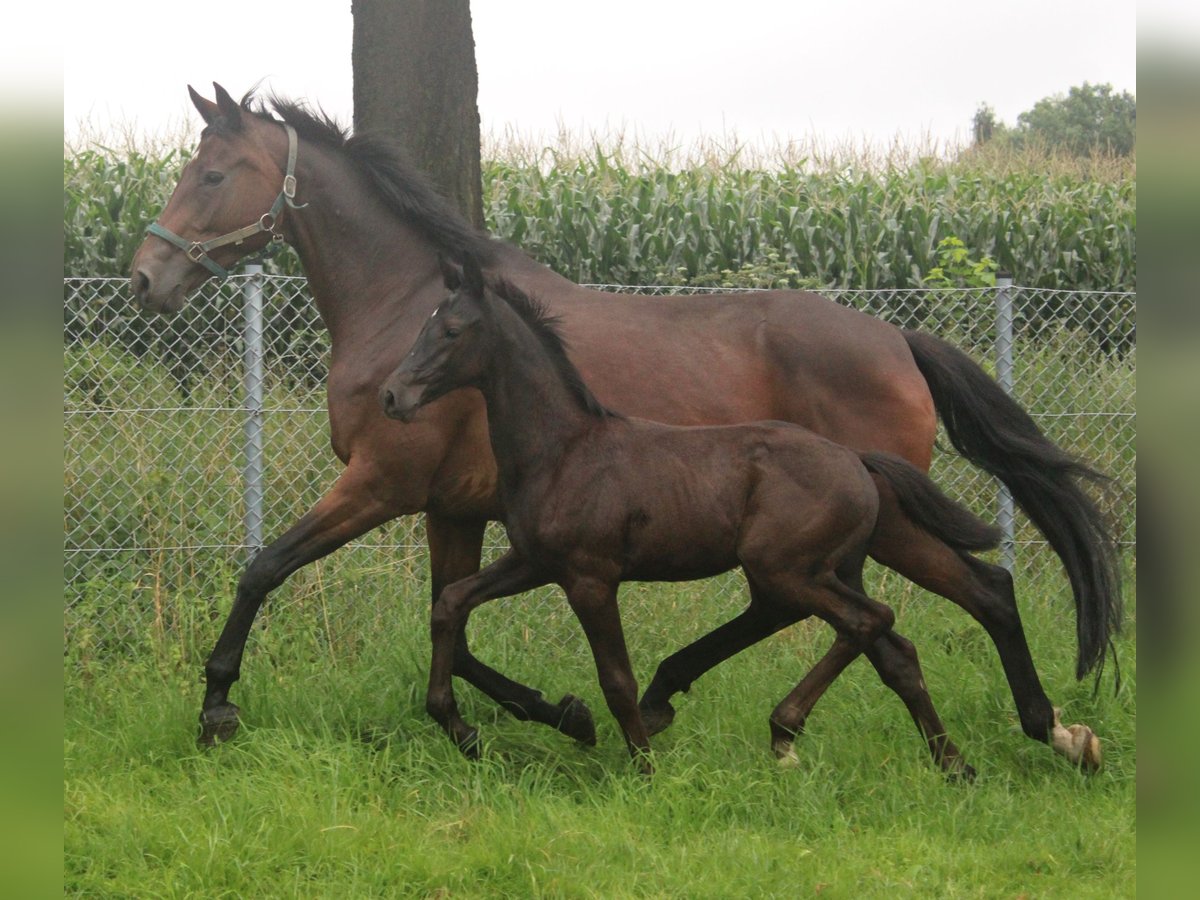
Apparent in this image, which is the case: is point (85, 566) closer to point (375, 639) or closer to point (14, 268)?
point (375, 639)

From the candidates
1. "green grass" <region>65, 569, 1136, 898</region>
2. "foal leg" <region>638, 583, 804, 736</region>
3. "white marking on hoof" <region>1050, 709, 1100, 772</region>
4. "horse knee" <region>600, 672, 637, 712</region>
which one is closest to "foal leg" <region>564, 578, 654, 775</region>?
"horse knee" <region>600, 672, 637, 712</region>

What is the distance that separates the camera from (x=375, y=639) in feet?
19.9

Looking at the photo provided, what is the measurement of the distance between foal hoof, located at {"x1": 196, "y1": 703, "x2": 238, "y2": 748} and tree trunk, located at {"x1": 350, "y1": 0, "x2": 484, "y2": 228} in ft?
10.5

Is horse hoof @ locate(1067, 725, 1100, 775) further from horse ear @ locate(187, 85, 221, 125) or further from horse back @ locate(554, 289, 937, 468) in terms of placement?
horse ear @ locate(187, 85, 221, 125)

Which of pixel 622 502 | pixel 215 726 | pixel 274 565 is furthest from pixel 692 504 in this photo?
pixel 215 726

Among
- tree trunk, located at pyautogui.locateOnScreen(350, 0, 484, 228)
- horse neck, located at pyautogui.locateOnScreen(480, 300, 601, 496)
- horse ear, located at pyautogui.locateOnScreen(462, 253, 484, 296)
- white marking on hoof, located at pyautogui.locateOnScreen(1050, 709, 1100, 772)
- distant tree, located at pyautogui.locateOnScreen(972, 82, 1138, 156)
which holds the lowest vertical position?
white marking on hoof, located at pyautogui.locateOnScreen(1050, 709, 1100, 772)

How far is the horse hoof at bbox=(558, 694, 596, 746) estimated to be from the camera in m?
4.85

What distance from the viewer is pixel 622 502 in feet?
15.0

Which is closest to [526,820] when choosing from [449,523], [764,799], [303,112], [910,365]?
[764,799]

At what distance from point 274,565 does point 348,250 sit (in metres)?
1.38

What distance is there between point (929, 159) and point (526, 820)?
12937 mm

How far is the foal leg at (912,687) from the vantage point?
15.8 ft

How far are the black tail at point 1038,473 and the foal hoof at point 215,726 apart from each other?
128 inches

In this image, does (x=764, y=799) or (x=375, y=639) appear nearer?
(x=764, y=799)
